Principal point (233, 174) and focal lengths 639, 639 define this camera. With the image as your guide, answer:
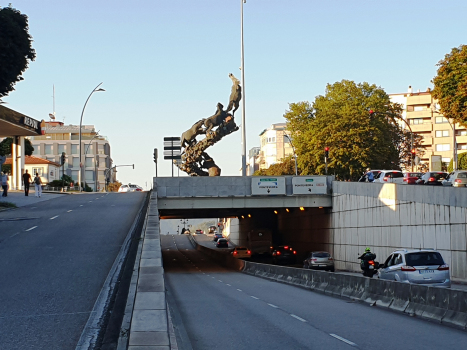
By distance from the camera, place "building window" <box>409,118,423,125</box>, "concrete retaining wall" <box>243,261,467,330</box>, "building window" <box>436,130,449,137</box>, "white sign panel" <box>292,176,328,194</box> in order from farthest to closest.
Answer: "building window" <box>409,118,423,125</box>, "building window" <box>436,130,449,137</box>, "white sign panel" <box>292,176,328,194</box>, "concrete retaining wall" <box>243,261,467,330</box>

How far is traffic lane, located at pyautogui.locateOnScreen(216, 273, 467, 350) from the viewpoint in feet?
38.6

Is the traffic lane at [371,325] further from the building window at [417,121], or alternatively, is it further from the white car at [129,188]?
the building window at [417,121]

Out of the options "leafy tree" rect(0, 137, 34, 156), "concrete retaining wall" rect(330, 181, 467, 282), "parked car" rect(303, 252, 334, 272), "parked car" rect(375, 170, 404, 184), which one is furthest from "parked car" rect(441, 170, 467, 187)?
"leafy tree" rect(0, 137, 34, 156)

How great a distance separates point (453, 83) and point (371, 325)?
42.5m

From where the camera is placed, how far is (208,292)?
2658 centimetres

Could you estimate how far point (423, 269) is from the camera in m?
21.0

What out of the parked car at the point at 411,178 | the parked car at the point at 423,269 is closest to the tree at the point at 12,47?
the parked car at the point at 423,269

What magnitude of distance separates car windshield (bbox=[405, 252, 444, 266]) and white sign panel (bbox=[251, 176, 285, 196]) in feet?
91.4

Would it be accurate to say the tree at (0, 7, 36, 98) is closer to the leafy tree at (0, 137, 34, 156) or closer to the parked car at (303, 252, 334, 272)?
the parked car at (303, 252, 334, 272)

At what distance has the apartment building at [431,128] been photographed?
11338cm

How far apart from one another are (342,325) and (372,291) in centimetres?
569

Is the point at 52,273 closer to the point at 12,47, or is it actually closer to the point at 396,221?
the point at 396,221

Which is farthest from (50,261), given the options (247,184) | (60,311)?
(247,184)

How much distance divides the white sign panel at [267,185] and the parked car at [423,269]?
2746cm
